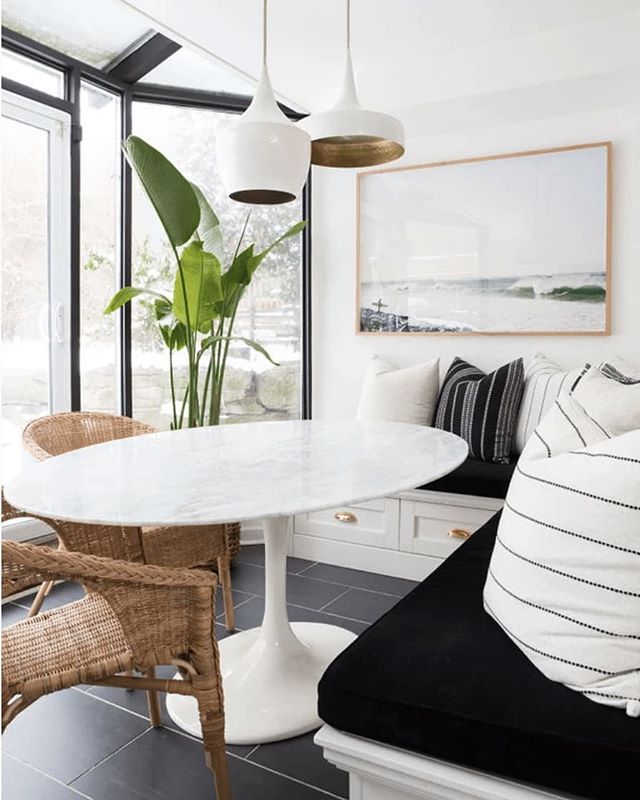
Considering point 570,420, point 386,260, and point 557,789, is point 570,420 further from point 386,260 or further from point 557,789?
point 386,260

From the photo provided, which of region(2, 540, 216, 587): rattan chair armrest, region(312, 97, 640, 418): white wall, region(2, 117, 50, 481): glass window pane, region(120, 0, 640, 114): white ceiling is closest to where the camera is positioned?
A: region(2, 540, 216, 587): rattan chair armrest

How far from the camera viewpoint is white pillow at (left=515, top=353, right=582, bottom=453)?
130 inches

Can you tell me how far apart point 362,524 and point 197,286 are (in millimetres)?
1402

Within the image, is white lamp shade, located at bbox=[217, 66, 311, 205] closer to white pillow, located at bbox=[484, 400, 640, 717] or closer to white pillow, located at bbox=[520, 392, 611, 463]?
white pillow, located at bbox=[520, 392, 611, 463]

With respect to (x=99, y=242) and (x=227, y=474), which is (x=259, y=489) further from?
(x=99, y=242)

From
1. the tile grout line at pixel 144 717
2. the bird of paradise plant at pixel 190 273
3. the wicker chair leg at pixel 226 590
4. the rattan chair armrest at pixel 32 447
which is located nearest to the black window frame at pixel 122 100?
the bird of paradise plant at pixel 190 273

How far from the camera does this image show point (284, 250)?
4.16 metres

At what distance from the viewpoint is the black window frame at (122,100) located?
10.6 feet

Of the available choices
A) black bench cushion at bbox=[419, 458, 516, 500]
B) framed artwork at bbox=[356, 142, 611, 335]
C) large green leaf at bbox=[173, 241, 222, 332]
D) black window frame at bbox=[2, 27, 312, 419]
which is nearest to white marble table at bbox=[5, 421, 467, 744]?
black bench cushion at bbox=[419, 458, 516, 500]

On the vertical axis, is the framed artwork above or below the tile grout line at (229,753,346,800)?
above

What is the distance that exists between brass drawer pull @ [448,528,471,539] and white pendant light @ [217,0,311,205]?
1707 millimetres

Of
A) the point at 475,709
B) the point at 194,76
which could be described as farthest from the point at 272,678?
the point at 194,76

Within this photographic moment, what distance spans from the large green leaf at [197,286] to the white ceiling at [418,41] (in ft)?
3.28

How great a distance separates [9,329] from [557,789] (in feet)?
9.73
